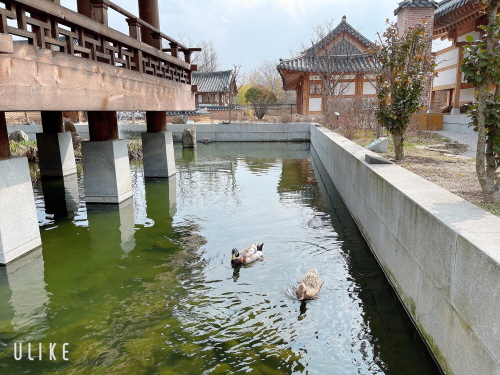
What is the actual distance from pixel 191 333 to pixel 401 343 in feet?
7.68

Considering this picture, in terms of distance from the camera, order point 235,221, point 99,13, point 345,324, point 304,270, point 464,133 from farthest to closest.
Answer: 1. point 464,133
2. point 235,221
3. point 99,13
4. point 304,270
5. point 345,324

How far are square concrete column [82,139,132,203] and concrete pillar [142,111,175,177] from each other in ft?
10.0

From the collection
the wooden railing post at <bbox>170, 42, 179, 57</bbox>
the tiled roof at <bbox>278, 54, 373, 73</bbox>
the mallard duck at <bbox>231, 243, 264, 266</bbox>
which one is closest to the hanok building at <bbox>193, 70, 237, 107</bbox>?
the tiled roof at <bbox>278, 54, 373, 73</bbox>

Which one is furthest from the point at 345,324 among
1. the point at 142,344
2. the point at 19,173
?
the point at 19,173

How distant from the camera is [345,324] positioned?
471 centimetres

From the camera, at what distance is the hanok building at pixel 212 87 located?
4631 centimetres

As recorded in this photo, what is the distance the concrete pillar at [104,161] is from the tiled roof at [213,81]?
36.8 m

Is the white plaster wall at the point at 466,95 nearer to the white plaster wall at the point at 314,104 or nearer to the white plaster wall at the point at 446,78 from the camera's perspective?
the white plaster wall at the point at 446,78

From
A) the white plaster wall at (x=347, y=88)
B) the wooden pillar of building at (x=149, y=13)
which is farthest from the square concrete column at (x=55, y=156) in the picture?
the white plaster wall at (x=347, y=88)

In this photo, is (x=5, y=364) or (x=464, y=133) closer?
(x=5, y=364)

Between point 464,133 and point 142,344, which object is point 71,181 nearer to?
point 142,344

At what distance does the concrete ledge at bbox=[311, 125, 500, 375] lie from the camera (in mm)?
2920

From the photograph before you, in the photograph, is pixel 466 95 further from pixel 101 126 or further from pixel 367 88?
pixel 101 126

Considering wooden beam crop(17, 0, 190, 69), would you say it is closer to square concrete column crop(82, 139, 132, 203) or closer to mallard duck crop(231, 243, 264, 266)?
square concrete column crop(82, 139, 132, 203)
